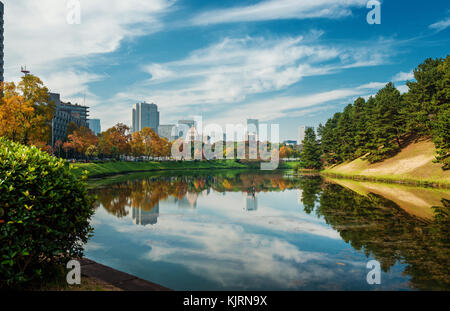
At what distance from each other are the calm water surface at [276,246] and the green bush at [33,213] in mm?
2681

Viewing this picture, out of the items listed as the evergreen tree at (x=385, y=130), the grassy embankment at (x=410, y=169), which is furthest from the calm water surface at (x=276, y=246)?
the evergreen tree at (x=385, y=130)

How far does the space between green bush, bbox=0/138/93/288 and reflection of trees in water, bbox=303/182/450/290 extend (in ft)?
30.5

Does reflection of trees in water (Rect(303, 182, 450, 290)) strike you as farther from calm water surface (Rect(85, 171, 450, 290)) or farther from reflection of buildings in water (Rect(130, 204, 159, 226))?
reflection of buildings in water (Rect(130, 204, 159, 226))

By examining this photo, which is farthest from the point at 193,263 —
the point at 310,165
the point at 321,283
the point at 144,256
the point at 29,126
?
the point at 310,165

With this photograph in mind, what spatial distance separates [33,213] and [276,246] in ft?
28.5

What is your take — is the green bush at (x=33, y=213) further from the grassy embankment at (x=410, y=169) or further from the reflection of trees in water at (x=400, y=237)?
the grassy embankment at (x=410, y=169)

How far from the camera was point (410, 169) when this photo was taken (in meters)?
44.6

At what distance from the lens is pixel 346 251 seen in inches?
432

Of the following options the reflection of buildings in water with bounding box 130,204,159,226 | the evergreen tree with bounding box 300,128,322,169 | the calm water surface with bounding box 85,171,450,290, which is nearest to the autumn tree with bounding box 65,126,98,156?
the evergreen tree with bounding box 300,128,322,169

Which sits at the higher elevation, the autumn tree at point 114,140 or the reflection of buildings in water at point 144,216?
the autumn tree at point 114,140

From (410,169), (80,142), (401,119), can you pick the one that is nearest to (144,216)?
(410,169)

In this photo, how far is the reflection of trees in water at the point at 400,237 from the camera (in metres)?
8.81

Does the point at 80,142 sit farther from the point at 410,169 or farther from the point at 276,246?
the point at 276,246
